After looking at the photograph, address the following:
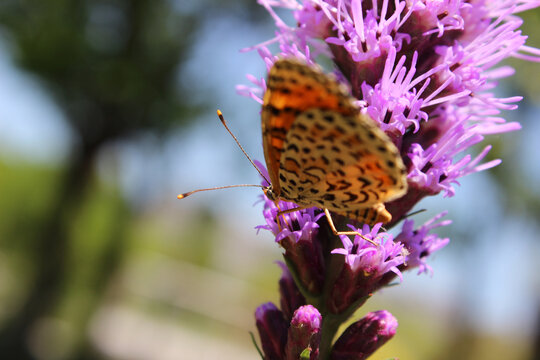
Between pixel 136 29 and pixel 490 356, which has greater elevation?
pixel 136 29

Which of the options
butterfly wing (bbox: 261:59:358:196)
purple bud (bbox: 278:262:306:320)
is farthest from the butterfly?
purple bud (bbox: 278:262:306:320)

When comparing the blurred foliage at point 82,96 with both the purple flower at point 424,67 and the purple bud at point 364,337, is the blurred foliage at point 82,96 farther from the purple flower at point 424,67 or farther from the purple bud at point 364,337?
the purple bud at point 364,337

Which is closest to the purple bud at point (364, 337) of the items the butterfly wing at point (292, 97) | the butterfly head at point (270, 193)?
the butterfly head at point (270, 193)

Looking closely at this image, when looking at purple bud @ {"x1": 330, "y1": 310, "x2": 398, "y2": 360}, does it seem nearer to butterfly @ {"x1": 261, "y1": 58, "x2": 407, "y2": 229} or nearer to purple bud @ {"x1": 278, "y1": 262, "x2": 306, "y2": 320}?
purple bud @ {"x1": 278, "y1": 262, "x2": 306, "y2": 320}

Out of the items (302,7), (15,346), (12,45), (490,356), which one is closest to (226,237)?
(490,356)

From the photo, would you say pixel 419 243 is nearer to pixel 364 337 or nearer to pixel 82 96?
pixel 364 337

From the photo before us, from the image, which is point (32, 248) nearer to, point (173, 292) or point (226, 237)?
point (173, 292)
